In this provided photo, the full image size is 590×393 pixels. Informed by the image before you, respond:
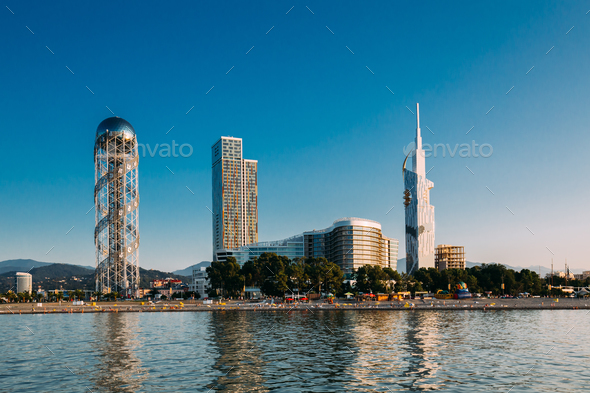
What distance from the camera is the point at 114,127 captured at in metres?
171

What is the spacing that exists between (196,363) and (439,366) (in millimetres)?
17796

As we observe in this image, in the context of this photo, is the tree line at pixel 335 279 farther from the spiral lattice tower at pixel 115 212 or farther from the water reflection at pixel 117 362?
the water reflection at pixel 117 362

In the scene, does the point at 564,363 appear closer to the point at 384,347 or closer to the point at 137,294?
the point at 384,347

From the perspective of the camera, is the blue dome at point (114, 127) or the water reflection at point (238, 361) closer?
the water reflection at point (238, 361)

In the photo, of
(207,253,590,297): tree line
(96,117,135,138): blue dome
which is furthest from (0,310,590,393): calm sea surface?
(96,117,135,138): blue dome

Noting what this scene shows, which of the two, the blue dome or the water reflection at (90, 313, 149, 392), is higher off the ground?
the blue dome

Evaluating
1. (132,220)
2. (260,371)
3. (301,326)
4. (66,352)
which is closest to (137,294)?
(132,220)

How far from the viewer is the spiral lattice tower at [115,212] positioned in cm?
16525

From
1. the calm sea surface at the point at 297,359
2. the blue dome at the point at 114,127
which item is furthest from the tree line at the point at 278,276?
the calm sea surface at the point at 297,359

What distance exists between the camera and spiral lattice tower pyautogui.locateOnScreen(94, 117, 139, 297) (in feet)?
542

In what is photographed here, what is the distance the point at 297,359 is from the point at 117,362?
1378 cm

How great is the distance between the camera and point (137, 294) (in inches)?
6673

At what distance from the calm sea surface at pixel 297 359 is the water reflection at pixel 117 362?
0.24 ft

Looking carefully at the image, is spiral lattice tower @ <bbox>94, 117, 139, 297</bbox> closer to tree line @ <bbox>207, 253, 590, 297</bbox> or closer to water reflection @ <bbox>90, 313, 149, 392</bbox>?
tree line @ <bbox>207, 253, 590, 297</bbox>
